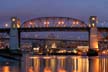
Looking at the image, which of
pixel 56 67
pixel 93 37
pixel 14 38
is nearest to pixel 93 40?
pixel 93 37

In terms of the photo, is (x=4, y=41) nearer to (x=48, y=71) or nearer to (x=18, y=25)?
(x=18, y=25)

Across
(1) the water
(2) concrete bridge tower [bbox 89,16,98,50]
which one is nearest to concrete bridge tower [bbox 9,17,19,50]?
(2) concrete bridge tower [bbox 89,16,98,50]

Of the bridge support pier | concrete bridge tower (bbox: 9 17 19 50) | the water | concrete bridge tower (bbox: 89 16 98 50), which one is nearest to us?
the water

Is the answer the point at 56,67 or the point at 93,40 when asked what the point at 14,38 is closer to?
the point at 93,40

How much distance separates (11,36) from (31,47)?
164 ft

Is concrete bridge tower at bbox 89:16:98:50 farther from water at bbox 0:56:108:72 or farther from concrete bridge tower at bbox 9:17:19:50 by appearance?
water at bbox 0:56:108:72

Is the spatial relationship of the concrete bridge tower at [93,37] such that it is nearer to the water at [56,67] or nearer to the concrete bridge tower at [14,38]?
the concrete bridge tower at [14,38]

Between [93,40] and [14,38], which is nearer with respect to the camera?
[93,40]

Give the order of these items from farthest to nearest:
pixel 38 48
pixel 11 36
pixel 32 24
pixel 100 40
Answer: pixel 38 48
pixel 32 24
pixel 100 40
pixel 11 36

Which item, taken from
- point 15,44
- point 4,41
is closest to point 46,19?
point 4,41

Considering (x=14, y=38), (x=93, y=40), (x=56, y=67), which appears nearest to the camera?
(x=56, y=67)

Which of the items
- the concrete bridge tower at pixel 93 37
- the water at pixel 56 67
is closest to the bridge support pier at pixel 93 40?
the concrete bridge tower at pixel 93 37

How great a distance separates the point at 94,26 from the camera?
136 meters

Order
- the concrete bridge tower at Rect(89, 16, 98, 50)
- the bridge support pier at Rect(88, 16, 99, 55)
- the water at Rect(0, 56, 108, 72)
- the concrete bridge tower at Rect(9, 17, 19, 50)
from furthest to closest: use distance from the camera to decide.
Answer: the concrete bridge tower at Rect(9, 17, 19, 50)
the bridge support pier at Rect(88, 16, 99, 55)
the concrete bridge tower at Rect(89, 16, 98, 50)
the water at Rect(0, 56, 108, 72)
